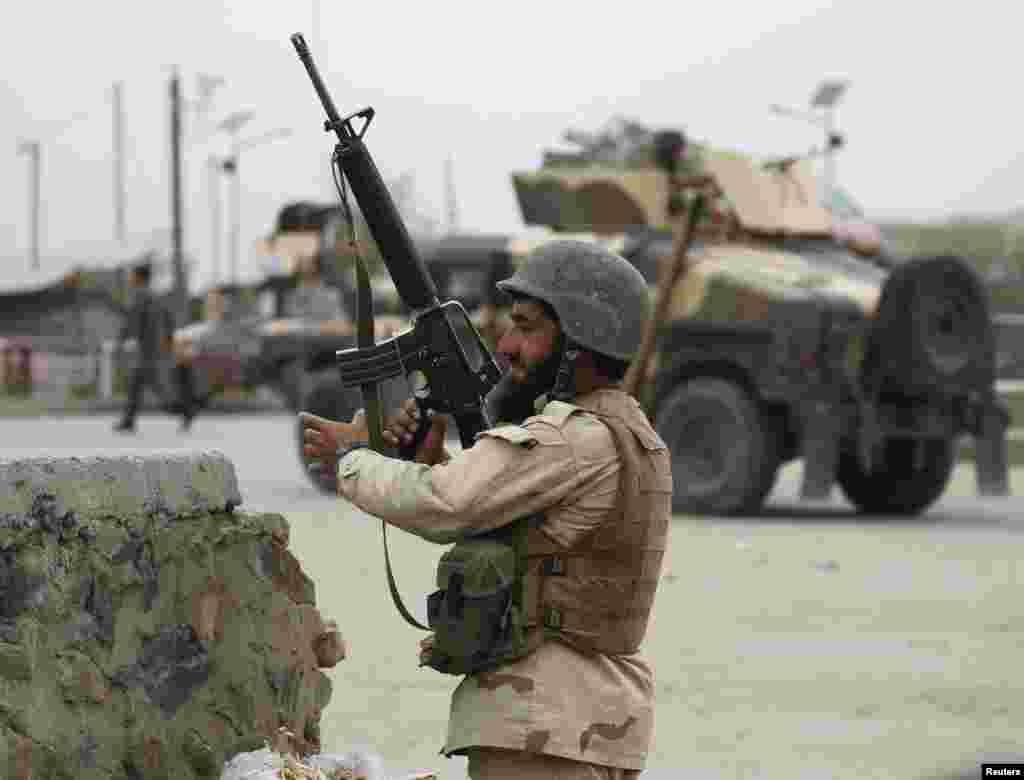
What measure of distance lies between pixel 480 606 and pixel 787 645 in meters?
5.37

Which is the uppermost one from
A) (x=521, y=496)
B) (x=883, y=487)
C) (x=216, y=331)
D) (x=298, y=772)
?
(x=521, y=496)

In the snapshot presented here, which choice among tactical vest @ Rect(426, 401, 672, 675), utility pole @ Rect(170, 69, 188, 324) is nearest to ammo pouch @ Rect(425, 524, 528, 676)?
tactical vest @ Rect(426, 401, 672, 675)

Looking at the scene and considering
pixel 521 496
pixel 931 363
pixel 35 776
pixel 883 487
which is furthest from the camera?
pixel 883 487

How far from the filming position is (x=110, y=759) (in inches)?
179

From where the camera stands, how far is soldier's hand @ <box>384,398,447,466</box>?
3.84 m

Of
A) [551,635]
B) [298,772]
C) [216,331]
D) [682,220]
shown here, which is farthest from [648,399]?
[216,331]

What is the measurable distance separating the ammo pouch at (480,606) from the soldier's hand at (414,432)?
0.73 ft

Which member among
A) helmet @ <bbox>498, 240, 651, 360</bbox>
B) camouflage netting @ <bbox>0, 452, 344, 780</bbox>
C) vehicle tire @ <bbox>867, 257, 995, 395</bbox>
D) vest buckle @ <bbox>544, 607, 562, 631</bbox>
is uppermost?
helmet @ <bbox>498, 240, 651, 360</bbox>

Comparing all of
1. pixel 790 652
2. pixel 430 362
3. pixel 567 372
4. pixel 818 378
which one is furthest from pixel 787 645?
pixel 818 378

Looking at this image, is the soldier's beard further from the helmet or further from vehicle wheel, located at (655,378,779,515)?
vehicle wheel, located at (655,378,779,515)

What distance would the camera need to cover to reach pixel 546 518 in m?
3.67

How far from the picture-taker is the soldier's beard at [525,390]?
12.4ft

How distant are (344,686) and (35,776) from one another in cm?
332

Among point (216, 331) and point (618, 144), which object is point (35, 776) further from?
point (216, 331)
